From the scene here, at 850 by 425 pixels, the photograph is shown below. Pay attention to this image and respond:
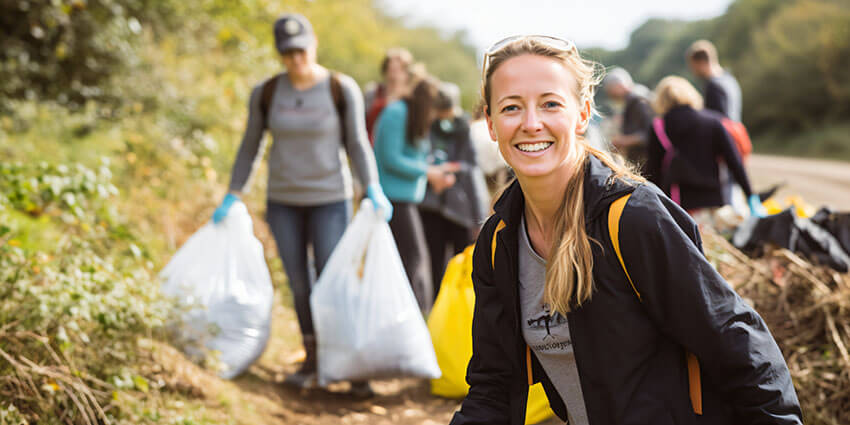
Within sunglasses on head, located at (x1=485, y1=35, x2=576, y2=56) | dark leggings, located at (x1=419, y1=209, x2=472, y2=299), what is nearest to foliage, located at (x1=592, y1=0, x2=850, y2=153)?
dark leggings, located at (x1=419, y1=209, x2=472, y2=299)

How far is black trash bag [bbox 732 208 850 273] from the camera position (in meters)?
3.20

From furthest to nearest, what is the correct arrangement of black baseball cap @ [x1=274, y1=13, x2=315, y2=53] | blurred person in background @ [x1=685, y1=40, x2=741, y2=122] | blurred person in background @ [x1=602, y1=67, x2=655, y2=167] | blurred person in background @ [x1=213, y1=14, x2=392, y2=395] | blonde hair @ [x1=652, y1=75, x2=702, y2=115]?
blurred person in background @ [x1=602, y1=67, x2=655, y2=167] < blurred person in background @ [x1=685, y1=40, x2=741, y2=122] < blonde hair @ [x1=652, y1=75, x2=702, y2=115] < blurred person in background @ [x1=213, y1=14, x2=392, y2=395] < black baseball cap @ [x1=274, y1=13, x2=315, y2=53]

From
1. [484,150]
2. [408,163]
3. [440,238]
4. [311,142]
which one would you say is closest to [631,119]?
[484,150]

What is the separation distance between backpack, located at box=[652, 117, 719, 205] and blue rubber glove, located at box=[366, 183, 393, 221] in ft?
5.93

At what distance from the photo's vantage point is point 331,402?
3.90 metres

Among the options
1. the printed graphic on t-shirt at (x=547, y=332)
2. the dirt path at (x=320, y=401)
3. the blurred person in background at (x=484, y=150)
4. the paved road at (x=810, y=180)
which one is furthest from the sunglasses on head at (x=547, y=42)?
the paved road at (x=810, y=180)

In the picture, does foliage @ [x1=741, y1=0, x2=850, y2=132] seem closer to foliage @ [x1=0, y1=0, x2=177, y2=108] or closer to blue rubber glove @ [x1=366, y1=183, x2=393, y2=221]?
foliage @ [x1=0, y1=0, x2=177, y2=108]

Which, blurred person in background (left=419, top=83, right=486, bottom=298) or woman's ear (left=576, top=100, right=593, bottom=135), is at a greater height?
woman's ear (left=576, top=100, right=593, bottom=135)

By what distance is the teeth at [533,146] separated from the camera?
1667 mm

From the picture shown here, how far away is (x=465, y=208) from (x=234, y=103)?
202 inches

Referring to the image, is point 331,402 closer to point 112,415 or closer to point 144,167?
point 112,415

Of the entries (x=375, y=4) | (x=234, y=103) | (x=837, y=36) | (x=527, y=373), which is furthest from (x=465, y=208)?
(x=375, y=4)

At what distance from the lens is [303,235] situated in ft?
13.4

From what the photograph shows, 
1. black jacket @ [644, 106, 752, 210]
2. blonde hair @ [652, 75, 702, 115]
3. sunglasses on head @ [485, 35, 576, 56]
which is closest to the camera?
sunglasses on head @ [485, 35, 576, 56]
